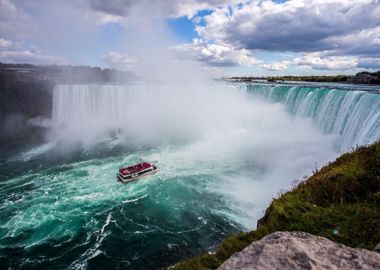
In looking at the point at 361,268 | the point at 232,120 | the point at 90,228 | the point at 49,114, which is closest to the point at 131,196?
the point at 90,228

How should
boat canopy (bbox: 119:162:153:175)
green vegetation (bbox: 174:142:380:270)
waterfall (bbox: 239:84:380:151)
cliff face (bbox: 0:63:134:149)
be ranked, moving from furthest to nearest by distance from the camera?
cliff face (bbox: 0:63:134:149)
boat canopy (bbox: 119:162:153:175)
waterfall (bbox: 239:84:380:151)
green vegetation (bbox: 174:142:380:270)

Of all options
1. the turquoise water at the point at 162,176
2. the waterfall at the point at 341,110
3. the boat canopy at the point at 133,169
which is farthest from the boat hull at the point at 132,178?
the waterfall at the point at 341,110

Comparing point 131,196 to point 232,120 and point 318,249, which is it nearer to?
point 318,249

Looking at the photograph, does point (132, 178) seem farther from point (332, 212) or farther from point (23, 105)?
point (23, 105)

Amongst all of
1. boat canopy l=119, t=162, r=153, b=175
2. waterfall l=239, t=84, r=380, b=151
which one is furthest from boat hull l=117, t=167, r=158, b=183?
waterfall l=239, t=84, r=380, b=151

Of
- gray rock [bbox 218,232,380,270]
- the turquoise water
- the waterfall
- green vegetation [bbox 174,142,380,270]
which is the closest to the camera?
gray rock [bbox 218,232,380,270]

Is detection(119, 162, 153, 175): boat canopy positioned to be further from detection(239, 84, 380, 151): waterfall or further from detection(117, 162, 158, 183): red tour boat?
detection(239, 84, 380, 151): waterfall

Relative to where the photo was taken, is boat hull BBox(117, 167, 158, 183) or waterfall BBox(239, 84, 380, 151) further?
boat hull BBox(117, 167, 158, 183)
